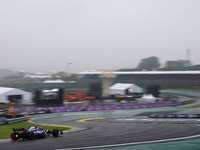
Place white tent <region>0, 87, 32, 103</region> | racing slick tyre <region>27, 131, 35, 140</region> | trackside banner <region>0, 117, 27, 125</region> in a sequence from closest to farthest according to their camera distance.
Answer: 1. racing slick tyre <region>27, 131, 35, 140</region>
2. trackside banner <region>0, 117, 27, 125</region>
3. white tent <region>0, 87, 32, 103</region>

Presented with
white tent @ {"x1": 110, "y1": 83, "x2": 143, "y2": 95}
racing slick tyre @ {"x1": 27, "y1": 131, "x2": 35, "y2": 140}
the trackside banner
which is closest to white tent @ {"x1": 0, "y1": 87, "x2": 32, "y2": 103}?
the trackside banner

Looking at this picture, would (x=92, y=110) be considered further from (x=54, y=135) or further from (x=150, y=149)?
(x=150, y=149)

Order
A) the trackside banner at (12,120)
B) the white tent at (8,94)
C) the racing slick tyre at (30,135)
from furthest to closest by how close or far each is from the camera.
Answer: the white tent at (8,94), the trackside banner at (12,120), the racing slick tyre at (30,135)

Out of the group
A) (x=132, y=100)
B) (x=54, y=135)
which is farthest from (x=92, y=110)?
(x=54, y=135)

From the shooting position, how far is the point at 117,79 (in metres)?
78.5

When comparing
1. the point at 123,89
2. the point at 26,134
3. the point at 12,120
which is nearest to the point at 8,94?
the point at 12,120

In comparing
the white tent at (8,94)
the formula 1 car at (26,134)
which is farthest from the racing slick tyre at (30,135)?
the white tent at (8,94)

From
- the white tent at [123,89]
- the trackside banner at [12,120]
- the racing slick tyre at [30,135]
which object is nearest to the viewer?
the racing slick tyre at [30,135]

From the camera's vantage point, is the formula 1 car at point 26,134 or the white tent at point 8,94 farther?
the white tent at point 8,94

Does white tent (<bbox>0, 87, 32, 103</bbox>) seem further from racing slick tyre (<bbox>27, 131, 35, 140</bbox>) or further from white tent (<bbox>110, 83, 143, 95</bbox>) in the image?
racing slick tyre (<bbox>27, 131, 35, 140</bbox>)

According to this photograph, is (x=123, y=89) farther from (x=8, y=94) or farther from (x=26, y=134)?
(x=26, y=134)

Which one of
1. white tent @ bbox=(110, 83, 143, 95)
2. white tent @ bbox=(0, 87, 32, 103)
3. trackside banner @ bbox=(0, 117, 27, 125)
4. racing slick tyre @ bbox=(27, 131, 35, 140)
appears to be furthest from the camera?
white tent @ bbox=(110, 83, 143, 95)

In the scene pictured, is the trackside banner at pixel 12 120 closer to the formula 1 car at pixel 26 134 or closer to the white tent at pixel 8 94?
the formula 1 car at pixel 26 134

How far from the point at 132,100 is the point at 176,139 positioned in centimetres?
2902
